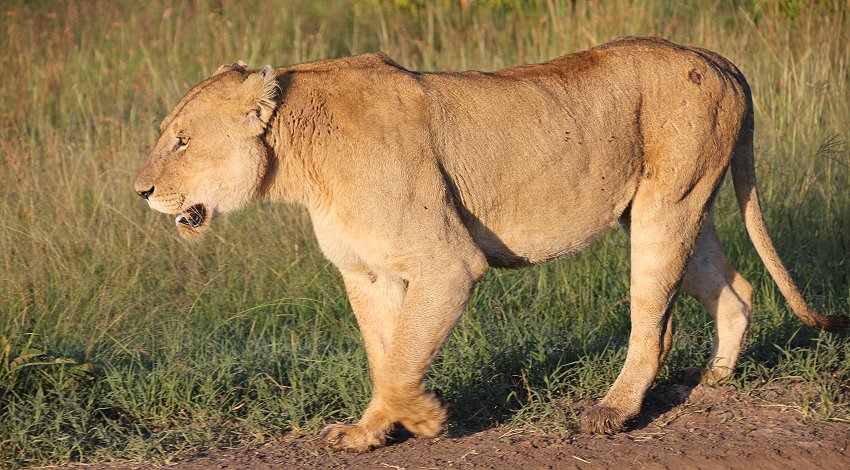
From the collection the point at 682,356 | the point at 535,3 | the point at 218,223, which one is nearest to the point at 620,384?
the point at 682,356

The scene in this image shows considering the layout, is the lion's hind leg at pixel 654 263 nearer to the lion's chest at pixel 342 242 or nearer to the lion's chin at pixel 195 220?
the lion's chest at pixel 342 242

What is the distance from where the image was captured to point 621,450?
432cm

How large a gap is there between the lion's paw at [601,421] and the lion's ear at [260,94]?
1793mm

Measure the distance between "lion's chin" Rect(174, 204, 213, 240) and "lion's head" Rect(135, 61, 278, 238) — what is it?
17mm

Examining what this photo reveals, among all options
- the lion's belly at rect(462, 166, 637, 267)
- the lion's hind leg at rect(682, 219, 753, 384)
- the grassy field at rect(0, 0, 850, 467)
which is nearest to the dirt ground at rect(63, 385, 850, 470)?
the grassy field at rect(0, 0, 850, 467)

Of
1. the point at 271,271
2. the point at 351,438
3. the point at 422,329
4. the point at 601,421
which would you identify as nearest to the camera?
the point at 422,329

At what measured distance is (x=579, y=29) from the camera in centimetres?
887

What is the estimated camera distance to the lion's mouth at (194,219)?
4.34m

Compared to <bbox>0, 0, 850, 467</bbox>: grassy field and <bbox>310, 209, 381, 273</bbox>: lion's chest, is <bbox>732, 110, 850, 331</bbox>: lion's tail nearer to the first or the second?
<bbox>0, 0, 850, 467</bbox>: grassy field

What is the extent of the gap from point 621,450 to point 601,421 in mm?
180

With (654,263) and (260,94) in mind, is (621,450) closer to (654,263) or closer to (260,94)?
(654,263)

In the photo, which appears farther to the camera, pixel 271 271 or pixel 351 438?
pixel 271 271

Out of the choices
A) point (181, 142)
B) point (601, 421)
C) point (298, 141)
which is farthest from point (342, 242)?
point (601, 421)

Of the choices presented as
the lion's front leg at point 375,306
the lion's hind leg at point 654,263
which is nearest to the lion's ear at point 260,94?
the lion's front leg at point 375,306
